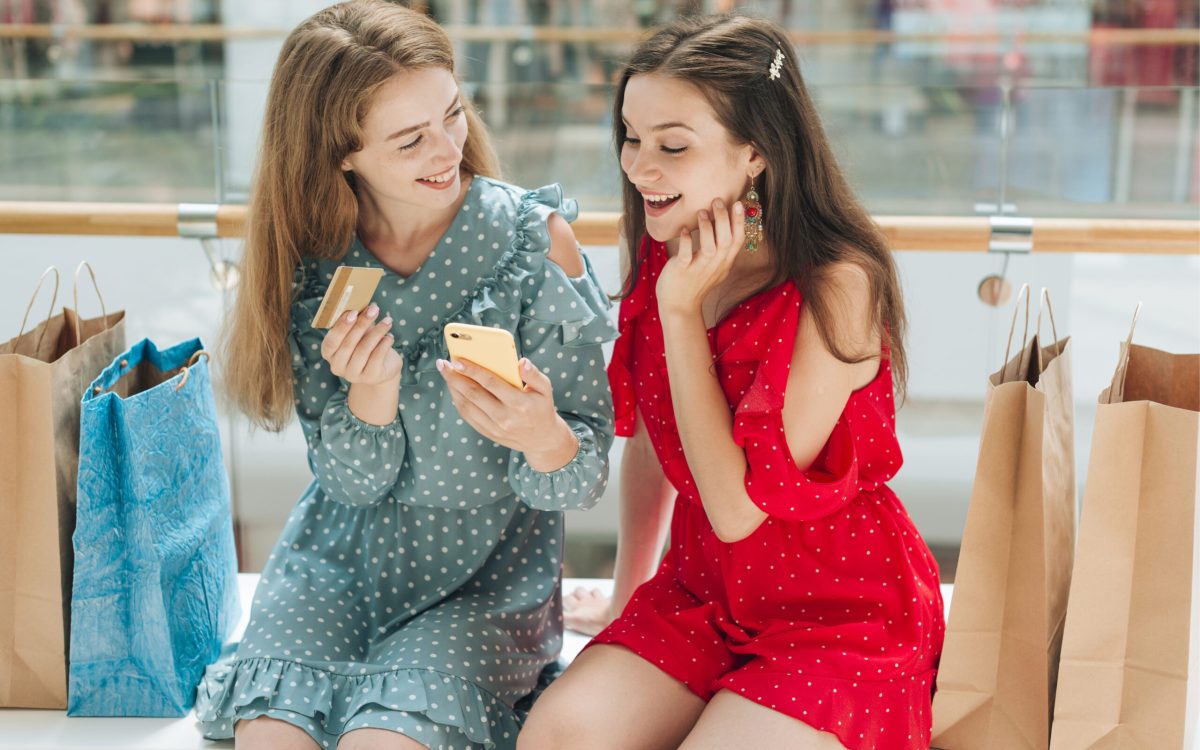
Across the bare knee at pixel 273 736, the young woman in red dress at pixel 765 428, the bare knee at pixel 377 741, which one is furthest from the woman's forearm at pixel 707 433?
the bare knee at pixel 273 736

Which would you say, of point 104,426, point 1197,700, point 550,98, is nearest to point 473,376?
point 104,426

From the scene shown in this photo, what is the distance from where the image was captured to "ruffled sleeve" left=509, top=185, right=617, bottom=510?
5.60 ft

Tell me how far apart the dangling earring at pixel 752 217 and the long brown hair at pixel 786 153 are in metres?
0.01

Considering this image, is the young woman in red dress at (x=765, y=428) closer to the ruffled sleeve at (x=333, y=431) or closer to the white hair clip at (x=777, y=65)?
the white hair clip at (x=777, y=65)

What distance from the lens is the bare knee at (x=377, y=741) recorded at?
4.92 feet

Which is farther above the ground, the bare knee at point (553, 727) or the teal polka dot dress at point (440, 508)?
the teal polka dot dress at point (440, 508)

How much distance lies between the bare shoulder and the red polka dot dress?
17 centimetres

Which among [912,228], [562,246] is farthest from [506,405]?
[912,228]

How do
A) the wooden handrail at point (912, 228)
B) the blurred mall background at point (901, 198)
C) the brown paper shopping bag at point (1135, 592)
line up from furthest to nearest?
the blurred mall background at point (901, 198) → the wooden handrail at point (912, 228) → the brown paper shopping bag at point (1135, 592)

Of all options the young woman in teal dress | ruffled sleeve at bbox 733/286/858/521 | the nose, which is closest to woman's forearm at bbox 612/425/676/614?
the young woman in teal dress

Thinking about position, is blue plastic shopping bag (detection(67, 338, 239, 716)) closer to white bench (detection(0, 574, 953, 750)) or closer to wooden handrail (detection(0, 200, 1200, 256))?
white bench (detection(0, 574, 953, 750))

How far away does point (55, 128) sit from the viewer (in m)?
3.94

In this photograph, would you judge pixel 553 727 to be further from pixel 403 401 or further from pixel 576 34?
pixel 576 34

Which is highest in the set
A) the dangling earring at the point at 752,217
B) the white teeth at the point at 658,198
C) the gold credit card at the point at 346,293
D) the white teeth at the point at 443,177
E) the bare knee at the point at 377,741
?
the white teeth at the point at 443,177
